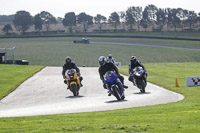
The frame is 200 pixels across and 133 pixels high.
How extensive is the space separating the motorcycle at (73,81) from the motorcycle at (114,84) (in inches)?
137

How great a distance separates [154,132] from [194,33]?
108m

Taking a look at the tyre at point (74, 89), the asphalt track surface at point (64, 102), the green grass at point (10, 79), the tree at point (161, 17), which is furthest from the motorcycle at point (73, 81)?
the tree at point (161, 17)

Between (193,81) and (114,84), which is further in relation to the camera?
(193,81)

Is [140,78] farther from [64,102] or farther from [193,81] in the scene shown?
[64,102]

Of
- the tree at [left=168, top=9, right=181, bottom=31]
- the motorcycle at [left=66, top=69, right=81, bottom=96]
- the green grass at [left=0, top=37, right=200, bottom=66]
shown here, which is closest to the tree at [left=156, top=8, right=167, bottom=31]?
the tree at [left=168, top=9, right=181, bottom=31]

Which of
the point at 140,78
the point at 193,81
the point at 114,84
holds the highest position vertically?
the point at 114,84

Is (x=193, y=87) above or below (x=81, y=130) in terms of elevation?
below

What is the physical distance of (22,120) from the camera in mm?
12320

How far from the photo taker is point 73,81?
71.4 ft

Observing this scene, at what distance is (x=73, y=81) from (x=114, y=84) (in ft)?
13.7

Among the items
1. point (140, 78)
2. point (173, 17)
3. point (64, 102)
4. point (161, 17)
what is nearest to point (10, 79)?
point (140, 78)

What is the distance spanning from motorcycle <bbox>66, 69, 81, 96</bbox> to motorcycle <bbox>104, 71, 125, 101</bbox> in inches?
137

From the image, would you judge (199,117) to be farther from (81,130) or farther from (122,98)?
(122,98)

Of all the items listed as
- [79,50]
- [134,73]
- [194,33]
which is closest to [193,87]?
[134,73]
